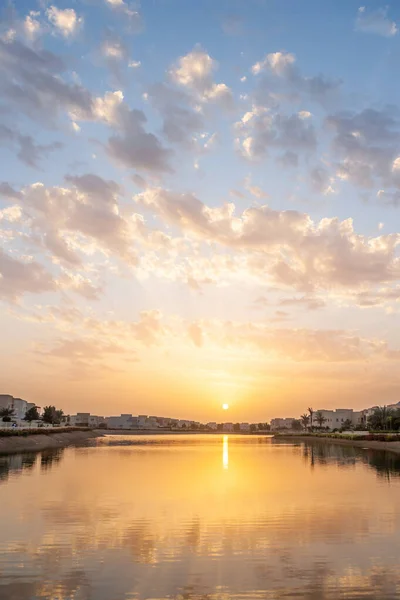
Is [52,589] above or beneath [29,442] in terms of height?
beneath

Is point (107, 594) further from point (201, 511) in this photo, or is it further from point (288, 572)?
point (201, 511)

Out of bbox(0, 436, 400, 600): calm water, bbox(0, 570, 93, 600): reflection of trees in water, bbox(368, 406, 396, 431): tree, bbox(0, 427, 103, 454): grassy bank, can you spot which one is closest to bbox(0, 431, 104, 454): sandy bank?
bbox(0, 427, 103, 454): grassy bank

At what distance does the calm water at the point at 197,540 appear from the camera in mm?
14945

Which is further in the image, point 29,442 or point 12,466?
point 29,442

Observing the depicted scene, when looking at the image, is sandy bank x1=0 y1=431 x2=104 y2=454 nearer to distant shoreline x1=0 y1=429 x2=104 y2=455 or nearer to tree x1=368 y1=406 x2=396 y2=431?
distant shoreline x1=0 y1=429 x2=104 y2=455

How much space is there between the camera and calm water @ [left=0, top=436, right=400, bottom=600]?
1495 centimetres

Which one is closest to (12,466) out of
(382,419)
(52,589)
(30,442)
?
(52,589)

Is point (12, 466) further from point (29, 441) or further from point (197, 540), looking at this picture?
point (29, 441)

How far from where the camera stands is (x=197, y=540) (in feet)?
69.1

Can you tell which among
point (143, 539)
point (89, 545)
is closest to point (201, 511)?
point (143, 539)

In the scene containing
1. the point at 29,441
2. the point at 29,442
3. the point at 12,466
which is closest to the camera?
the point at 12,466

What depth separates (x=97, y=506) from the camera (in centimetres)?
2909

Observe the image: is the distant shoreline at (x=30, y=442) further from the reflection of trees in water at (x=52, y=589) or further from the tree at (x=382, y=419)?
the tree at (x=382, y=419)

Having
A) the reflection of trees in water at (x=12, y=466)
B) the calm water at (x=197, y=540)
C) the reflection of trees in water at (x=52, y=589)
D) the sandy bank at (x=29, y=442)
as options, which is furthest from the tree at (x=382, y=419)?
the reflection of trees in water at (x=52, y=589)
